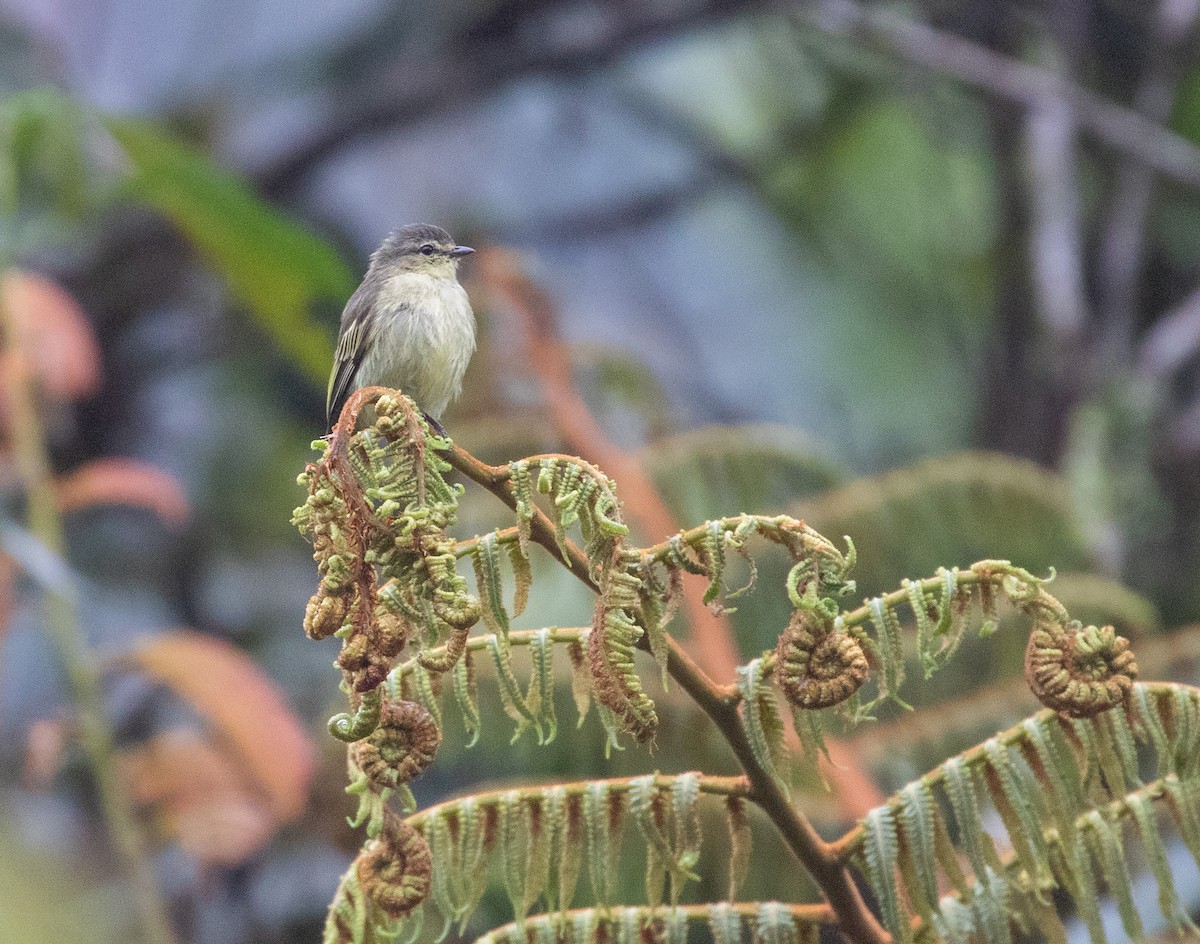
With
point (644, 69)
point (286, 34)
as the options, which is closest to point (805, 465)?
point (644, 69)

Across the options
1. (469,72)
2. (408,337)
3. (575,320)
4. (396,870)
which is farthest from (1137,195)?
(396,870)

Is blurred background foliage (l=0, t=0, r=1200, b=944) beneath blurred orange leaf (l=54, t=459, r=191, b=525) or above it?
above

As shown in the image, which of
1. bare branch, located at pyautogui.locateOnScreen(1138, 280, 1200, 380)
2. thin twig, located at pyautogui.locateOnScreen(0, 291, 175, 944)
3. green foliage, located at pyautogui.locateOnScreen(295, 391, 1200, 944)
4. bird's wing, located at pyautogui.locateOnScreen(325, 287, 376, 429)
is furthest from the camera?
bare branch, located at pyautogui.locateOnScreen(1138, 280, 1200, 380)

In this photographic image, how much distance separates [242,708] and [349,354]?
0.77 m

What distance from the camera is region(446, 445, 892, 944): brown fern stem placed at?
1291 millimetres

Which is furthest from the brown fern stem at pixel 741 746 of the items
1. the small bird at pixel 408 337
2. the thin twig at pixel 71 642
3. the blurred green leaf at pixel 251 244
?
the blurred green leaf at pixel 251 244

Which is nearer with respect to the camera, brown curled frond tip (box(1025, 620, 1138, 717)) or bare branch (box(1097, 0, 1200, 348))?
brown curled frond tip (box(1025, 620, 1138, 717))

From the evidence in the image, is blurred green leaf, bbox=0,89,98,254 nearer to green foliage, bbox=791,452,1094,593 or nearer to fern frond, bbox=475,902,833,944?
green foliage, bbox=791,452,1094,593

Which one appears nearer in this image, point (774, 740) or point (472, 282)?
point (774, 740)

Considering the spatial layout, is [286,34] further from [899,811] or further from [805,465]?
[899,811]

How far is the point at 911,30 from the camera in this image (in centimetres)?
471

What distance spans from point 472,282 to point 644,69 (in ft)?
10.9

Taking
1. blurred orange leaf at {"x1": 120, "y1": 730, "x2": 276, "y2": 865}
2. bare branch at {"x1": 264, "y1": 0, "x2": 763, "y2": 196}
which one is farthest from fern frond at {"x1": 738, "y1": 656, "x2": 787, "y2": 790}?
bare branch at {"x1": 264, "y1": 0, "x2": 763, "y2": 196}

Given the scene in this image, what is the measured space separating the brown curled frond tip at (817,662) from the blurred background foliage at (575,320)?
1306 mm
